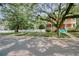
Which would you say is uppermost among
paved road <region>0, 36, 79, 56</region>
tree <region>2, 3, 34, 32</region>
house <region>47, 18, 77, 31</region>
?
tree <region>2, 3, 34, 32</region>

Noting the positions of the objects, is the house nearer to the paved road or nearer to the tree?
the paved road

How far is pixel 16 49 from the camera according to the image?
2.09m

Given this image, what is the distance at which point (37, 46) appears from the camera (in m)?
2.11

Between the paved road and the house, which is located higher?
the house

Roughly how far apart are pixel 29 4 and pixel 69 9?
0.44 metres

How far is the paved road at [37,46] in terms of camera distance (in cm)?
208

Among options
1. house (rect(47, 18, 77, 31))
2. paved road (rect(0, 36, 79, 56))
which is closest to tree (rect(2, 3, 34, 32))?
paved road (rect(0, 36, 79, 56))

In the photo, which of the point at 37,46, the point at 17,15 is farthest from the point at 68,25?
the point at 17,15

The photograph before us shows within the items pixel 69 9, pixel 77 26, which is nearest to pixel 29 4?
pixel 69 9

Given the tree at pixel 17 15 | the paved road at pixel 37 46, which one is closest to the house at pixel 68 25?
the paved road at pixel 37 46

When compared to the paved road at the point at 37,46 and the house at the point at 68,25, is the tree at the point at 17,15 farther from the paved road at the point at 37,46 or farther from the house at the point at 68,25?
the house at the point at 68,25

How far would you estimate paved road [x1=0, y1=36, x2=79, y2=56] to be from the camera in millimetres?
2084

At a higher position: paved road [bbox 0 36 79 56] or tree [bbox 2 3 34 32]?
tree [bbox 2 3 34 32]

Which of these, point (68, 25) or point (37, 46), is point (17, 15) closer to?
point (37, 46)
